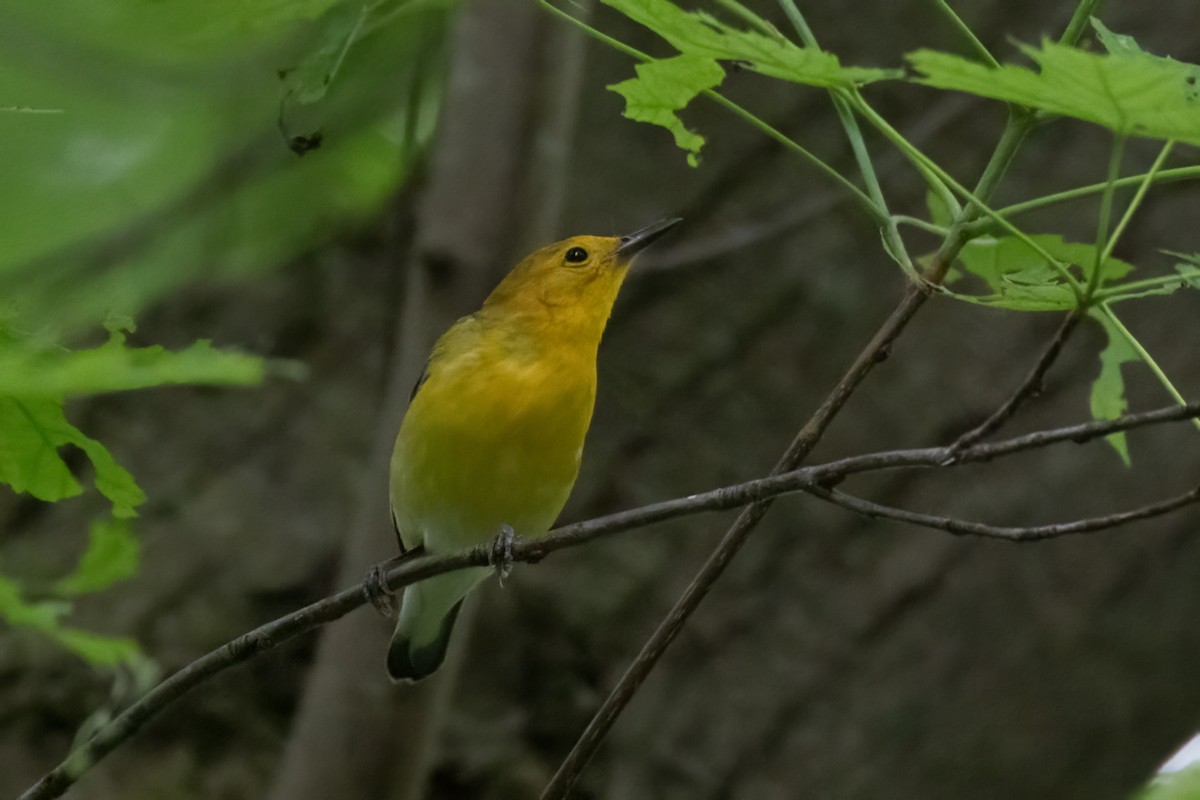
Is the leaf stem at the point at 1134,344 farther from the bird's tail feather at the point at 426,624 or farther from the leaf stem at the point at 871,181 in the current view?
the bird's tail feather at the point at 426,624

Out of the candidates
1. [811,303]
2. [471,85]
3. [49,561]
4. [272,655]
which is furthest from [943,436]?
[49,561]

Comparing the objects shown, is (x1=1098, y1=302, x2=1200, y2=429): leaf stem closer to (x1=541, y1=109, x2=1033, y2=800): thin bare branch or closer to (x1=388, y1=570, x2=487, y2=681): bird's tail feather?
(x1=541, y1=109, x2=1033, y2=800): thin bare branch

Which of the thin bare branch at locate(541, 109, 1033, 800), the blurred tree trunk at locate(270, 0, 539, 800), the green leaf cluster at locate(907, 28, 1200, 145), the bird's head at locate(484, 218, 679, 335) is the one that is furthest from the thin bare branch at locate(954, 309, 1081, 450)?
the blurred tree trunk at locate(270, 0, 539, 800)

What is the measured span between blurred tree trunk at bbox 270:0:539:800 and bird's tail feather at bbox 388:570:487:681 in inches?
2.3

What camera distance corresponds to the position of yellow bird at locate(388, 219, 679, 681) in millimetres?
3031

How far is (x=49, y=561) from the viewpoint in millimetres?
4707

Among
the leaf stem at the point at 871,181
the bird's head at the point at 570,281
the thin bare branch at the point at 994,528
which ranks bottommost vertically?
the bird's head at the point at 570,281

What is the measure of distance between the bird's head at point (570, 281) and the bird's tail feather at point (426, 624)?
0.72 m

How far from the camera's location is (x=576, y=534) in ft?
5.61

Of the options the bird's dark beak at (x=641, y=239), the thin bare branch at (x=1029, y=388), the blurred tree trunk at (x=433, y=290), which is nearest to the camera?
the thin bare branch at (x=1029, y=388)

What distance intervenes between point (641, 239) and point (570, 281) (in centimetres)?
25

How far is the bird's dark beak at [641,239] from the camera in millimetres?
2995

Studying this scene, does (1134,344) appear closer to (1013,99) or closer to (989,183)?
(989,183)

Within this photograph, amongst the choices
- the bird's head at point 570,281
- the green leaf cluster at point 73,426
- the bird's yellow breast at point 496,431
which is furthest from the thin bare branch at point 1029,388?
the bird's head at point 570,281
